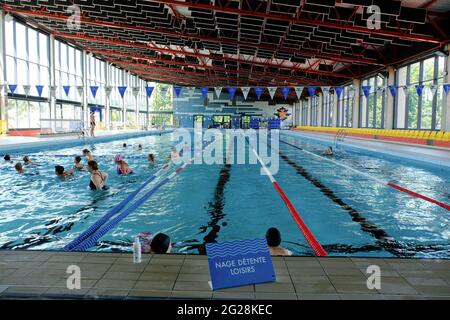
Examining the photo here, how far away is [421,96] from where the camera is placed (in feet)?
51.0

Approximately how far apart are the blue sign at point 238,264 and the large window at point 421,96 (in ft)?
45.0

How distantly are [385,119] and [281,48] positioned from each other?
20.7 ft

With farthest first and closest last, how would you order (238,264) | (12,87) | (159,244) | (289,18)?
(12,87)
(289,18)
(159,244)
(238,264)

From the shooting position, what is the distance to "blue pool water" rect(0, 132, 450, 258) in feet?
13.4

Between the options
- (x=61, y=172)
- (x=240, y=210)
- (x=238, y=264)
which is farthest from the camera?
(x=61, y=172)

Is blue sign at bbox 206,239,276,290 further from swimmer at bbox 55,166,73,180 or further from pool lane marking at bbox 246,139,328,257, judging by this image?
swimmer at bbox 55,166,73,180

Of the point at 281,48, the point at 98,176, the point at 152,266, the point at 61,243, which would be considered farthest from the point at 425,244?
the point at 281,48

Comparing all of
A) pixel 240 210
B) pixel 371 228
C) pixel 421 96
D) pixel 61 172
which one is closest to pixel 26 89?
pixel 61 172

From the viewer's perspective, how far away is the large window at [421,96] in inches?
573

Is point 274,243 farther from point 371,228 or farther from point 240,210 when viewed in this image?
point 240,210

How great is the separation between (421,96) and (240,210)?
13.2 metres
